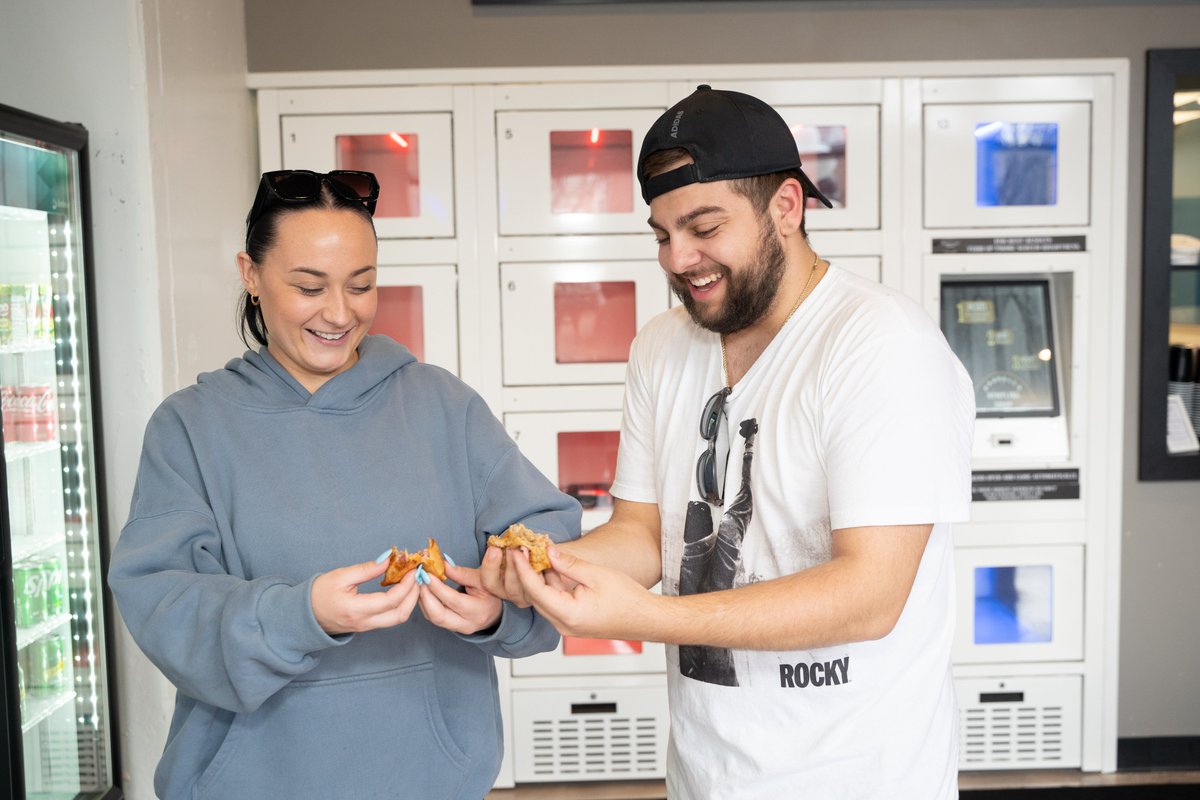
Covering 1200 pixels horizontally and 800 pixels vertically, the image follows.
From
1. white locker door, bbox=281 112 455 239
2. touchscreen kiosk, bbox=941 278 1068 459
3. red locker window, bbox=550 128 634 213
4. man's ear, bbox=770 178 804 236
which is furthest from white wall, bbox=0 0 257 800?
touchscreen kiosk, bbox=941 278 1068 459

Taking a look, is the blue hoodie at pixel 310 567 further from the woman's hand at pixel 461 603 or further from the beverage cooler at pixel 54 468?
the beverage cooler at pixel 54 468

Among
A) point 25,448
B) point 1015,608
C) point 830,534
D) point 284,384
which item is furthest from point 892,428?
point 1015,608

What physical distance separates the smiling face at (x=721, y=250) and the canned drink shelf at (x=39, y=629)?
2128 mm

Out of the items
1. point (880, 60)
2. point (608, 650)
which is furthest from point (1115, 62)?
point (608, 650)

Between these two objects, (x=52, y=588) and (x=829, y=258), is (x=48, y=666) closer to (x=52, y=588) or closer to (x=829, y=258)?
(x=52, y=588)

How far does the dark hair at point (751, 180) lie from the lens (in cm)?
159

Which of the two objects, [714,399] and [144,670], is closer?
[714,399]

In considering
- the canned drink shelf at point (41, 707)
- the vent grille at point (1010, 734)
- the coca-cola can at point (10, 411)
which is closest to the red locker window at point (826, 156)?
the vent grille at point (1010, 734)

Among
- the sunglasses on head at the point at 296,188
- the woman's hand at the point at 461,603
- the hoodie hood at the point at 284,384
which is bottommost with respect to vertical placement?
the woman's hand at the point at 461,603

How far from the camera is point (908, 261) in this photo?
3746 millimetres

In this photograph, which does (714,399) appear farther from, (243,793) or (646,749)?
(646,749)

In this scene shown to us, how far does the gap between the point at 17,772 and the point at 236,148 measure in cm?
209

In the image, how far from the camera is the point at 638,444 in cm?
191

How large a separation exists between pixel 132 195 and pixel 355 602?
203 centimetres
